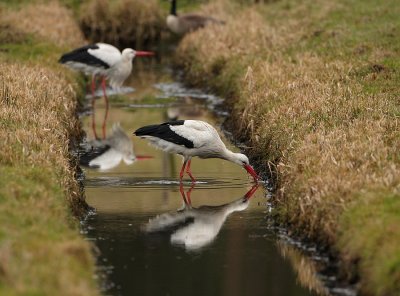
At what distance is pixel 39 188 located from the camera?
409 inches

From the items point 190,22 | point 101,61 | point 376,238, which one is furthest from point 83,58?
point 376,238

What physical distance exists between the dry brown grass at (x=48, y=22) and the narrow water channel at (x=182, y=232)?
26.2 feet

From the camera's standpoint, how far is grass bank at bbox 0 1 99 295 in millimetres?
8047

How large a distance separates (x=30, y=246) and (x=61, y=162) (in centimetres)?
344

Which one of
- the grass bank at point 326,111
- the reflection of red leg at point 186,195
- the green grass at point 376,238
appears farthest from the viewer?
the reflection of red leg at point 186,195

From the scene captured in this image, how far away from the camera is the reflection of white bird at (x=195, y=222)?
1112 cm

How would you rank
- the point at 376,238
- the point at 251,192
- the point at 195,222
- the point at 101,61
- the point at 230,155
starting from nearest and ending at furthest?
the point at 376,238 < the point at 195,222 < the point at 251,192 < the point at 230,155 < the point at 101,61

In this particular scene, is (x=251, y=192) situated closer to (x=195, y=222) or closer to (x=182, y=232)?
(x=195, y=222)

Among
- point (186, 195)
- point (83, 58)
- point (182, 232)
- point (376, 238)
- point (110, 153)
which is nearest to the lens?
point (376, 238)

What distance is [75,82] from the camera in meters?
21.8

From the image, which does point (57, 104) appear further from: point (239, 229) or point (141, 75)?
point (141, 75)

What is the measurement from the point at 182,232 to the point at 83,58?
10201 mm

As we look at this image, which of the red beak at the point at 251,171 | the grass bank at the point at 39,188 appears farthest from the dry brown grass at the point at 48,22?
the red beak at the point at 251,171

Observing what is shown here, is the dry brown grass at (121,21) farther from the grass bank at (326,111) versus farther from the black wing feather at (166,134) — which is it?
the black wing feather at (166,134)
